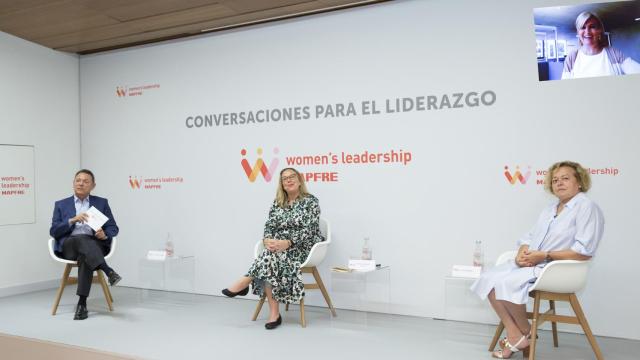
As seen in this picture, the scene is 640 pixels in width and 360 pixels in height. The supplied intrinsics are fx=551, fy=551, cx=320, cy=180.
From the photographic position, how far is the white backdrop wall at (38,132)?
6137mm

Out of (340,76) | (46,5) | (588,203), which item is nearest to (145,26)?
(46,5)

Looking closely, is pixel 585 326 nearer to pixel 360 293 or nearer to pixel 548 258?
pixel 548 258

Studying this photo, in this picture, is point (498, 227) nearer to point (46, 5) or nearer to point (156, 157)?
point (156, 157)

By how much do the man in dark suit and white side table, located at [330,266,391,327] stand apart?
2.00 metres

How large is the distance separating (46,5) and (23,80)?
1.37m

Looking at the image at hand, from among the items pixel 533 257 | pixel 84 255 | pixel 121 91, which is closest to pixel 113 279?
pixel 84 255

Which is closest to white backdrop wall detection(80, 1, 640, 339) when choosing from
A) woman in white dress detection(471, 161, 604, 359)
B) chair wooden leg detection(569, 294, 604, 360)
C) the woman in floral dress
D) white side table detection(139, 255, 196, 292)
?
white side table detection(139, 255, 196, 292)

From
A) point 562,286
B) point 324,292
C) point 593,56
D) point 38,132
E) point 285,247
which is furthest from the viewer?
point 38,132

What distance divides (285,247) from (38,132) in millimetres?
3709

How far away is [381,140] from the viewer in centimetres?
504

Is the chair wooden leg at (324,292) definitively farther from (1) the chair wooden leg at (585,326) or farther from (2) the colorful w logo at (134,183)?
(2) the colorful w logo at (134,183)

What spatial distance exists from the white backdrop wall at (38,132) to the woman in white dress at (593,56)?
18.4 ft

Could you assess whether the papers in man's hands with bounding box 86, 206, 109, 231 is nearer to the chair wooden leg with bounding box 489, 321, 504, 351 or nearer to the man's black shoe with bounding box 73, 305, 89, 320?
the man's black shoe with bounding box 73, 305, 89, 320

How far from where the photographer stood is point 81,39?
245 inches
